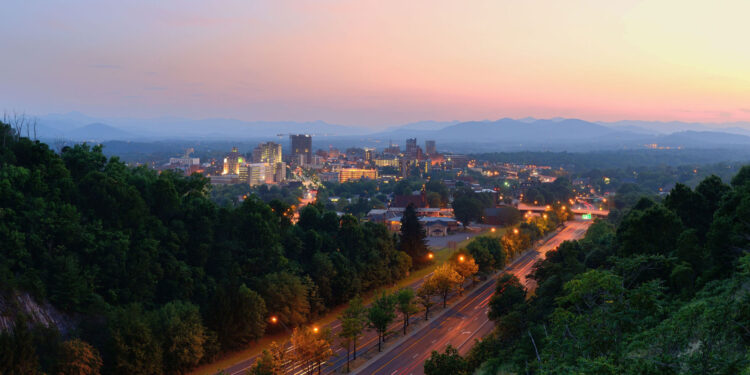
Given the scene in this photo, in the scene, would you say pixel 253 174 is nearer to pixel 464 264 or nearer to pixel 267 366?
pixel 464 264

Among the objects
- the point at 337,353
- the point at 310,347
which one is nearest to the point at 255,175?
the point at 337,353

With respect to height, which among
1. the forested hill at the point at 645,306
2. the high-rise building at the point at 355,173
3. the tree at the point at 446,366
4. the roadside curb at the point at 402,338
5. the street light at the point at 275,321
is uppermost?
the forested hill at the point at 645,306

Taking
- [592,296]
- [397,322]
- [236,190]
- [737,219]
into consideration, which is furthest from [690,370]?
[236,190]

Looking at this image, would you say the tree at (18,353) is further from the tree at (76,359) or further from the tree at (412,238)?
the tree at (412,238)

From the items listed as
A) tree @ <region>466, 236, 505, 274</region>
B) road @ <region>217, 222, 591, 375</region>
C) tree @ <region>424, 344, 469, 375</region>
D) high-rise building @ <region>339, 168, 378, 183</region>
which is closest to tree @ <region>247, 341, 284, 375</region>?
road @ <region>217, 222, 591, 375</region>

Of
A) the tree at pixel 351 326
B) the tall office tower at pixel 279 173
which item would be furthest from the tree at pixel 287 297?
the tall office tower at pixel 279 173

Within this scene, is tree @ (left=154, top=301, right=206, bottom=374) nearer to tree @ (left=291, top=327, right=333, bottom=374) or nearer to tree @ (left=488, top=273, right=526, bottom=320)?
tree @ (left=291, top=327, right=333, bottom=374)
